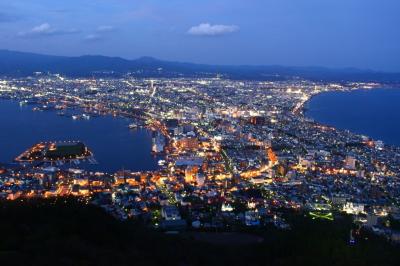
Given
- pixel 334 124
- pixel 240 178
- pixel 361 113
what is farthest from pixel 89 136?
pixel 361 113

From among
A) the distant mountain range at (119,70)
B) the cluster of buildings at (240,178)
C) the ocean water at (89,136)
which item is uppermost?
the distant mountain range at (119,70)

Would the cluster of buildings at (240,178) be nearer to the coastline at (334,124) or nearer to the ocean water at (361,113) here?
the coastline at (334,124)

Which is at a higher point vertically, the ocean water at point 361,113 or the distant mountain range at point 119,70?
the distant mountain range at point 119,70

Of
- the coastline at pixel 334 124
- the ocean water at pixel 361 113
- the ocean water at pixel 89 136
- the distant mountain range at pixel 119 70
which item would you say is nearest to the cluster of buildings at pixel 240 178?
the ocean water at pixel 89 136

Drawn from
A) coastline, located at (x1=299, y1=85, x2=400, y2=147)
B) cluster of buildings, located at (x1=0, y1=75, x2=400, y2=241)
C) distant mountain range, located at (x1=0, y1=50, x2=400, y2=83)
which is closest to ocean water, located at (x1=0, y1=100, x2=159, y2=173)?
cluster of buildings, located at (x1=0, y1=75, x2=400, y2=241)

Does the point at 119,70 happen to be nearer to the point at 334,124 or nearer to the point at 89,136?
the point at 334,124
